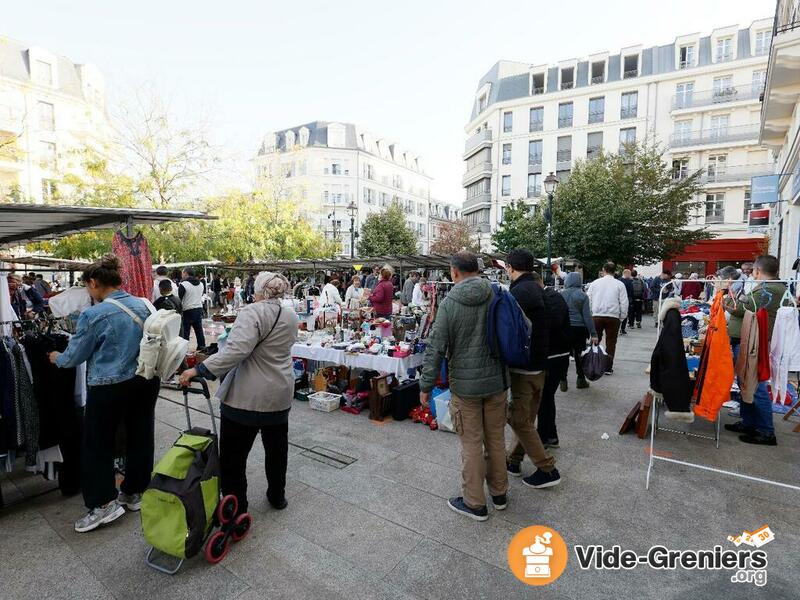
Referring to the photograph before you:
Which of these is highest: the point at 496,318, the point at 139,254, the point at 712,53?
the point at 712,53

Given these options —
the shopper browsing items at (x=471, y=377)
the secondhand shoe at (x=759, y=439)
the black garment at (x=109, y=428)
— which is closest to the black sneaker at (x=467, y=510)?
the shopper browsing items at (x=471, y=377)

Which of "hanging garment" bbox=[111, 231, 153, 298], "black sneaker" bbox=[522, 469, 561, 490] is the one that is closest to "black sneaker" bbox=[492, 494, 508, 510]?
"black sneaker" bbox=[522, 469, 561, 490]

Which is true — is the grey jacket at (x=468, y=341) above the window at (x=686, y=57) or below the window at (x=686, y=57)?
below

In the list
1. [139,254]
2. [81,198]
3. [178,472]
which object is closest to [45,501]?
[178,472]

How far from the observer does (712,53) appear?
92.3ft

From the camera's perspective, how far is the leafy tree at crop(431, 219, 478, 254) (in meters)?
35.9

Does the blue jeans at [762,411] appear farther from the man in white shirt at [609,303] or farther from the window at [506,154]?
the window at [506,154]

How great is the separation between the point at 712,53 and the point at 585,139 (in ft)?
28.6

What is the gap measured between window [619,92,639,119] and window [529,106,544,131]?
219 inches

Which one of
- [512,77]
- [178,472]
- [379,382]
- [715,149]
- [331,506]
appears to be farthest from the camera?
[512,77]

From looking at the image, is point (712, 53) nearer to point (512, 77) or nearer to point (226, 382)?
point (512, 77)

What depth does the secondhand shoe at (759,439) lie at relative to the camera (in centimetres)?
448

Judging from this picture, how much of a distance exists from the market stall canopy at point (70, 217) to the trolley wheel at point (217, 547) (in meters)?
2.87

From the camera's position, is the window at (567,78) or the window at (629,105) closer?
the window at (629,105)
